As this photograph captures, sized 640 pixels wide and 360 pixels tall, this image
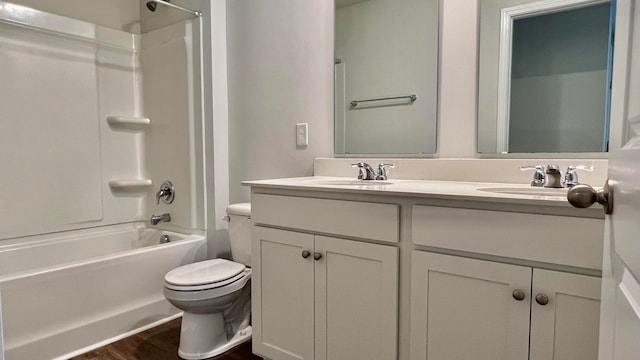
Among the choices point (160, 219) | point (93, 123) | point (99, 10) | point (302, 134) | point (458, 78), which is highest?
point (99, 10)

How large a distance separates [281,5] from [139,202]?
172cm

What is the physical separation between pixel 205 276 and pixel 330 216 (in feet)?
2.49

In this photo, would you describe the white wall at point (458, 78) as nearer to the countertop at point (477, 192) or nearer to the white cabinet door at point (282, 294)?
the countertop at point (477, 192)

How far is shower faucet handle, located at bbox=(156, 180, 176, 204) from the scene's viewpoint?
257cm

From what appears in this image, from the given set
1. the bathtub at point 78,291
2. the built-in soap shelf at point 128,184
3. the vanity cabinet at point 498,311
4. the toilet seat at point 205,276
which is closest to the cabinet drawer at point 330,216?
the vanity cabinet at point 498,311

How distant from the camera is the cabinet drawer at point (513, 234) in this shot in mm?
960

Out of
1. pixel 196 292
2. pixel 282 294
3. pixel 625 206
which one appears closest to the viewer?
pixel 625 206

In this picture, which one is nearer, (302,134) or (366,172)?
(366,172)

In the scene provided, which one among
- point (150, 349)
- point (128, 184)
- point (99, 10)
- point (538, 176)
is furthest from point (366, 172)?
point (99, 10)

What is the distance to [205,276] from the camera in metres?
1.79

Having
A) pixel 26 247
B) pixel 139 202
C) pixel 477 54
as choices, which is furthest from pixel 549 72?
pixel 26 247

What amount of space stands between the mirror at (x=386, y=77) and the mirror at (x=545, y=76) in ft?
0.77

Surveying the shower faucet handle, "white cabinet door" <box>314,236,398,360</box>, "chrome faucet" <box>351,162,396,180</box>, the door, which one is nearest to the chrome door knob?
the door

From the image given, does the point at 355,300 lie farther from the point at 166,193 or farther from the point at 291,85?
the point at 166,193
